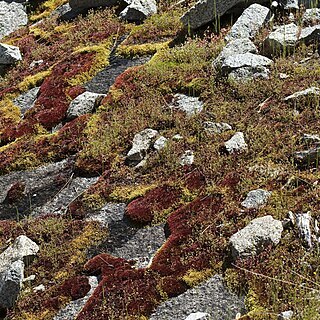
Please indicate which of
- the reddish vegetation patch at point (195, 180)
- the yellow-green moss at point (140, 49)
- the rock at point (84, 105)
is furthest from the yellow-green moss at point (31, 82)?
the reddish vegetation patch at point (195, 180)

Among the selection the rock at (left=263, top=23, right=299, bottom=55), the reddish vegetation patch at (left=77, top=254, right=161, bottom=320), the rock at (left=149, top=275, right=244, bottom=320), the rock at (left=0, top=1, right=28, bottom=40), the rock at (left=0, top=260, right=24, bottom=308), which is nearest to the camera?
the rock at (left=149, top=275, right=244, bottom=320)

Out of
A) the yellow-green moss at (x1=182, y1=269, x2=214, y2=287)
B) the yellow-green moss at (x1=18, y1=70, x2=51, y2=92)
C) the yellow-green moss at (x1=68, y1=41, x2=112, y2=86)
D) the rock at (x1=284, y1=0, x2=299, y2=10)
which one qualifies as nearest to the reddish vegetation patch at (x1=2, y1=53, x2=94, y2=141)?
the yellow-green moss at (x1=68, y1=41, x2=112, y2=86)

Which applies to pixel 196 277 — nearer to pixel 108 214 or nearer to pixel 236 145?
pixel 108 214

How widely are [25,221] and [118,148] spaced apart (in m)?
3.40

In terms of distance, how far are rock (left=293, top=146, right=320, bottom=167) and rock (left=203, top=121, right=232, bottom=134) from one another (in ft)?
8.74

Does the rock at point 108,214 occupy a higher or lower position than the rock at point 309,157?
lower

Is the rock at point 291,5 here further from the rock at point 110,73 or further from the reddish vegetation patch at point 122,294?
the reddish vegetation patch at point 122,294

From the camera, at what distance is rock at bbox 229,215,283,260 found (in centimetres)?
1034

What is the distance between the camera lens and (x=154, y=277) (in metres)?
11.0

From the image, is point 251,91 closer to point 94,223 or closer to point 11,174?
point 94,223

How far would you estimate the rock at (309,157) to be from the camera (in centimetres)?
1239

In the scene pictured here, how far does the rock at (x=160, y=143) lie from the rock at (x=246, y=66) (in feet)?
10.1

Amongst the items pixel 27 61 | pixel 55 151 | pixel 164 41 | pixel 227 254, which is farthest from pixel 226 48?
pixel 27 61

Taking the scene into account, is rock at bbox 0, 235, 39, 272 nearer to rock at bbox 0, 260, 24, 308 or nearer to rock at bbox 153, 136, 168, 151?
rock at bbox 0, 260, 24, 308
